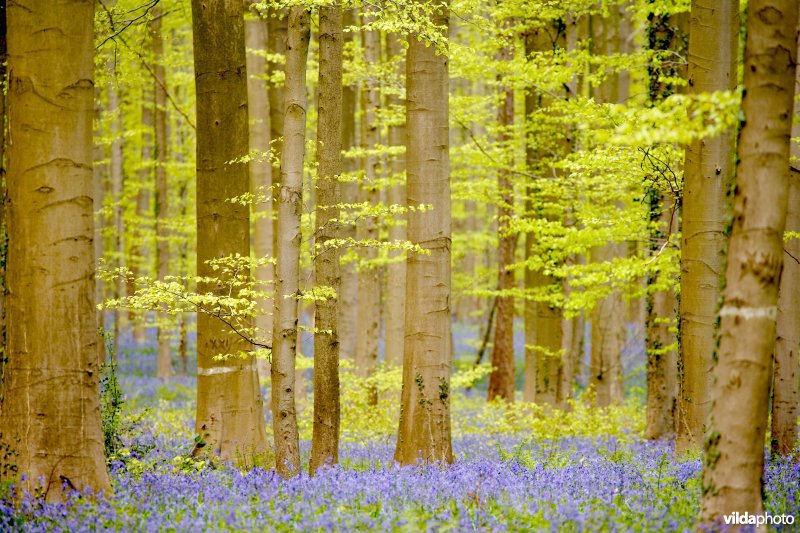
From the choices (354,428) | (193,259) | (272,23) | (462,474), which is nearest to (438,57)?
(462,474)

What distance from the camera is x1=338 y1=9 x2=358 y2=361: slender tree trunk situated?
16.6 meters

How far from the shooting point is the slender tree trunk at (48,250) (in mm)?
6016

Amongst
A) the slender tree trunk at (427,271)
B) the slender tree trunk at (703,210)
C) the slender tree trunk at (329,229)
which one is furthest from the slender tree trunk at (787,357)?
the slender tree trunk at (329,229)

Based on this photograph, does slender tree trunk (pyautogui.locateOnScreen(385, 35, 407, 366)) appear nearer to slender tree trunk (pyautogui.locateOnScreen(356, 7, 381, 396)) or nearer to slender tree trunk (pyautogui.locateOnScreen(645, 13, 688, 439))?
slender tree trunk (pyautogui.locateOnScreen(356, 7, 381, 396))

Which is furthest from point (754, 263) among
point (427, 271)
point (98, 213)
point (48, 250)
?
point (98, 213)

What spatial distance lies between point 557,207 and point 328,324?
7608 millimetres

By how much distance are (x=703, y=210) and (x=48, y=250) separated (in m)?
7.01

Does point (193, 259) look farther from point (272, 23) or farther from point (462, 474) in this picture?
point (462, 474)

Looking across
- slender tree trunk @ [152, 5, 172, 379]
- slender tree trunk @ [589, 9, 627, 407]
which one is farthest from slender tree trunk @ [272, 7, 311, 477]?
slender tree trunk @ [152, 5, 172, 379]

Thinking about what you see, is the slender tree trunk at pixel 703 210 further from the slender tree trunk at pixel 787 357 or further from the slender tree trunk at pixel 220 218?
the slender tree trunk at pixel 220 218

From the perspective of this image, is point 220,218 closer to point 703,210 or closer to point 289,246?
point 289,246

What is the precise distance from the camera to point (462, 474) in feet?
22.7

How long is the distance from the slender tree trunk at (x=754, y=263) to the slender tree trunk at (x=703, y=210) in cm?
379

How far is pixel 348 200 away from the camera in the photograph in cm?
1603
